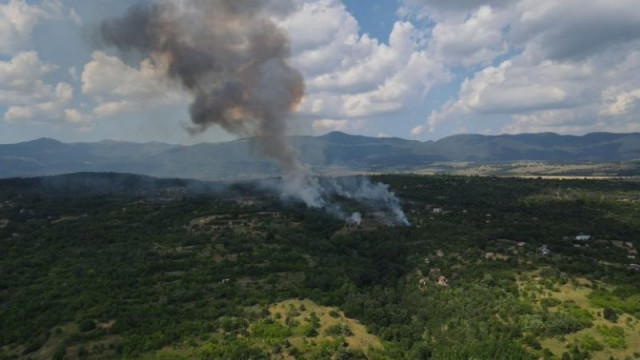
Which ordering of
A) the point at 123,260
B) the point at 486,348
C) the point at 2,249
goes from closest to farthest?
the point at 486,348 < the point at 123,260 < the point at 2,249

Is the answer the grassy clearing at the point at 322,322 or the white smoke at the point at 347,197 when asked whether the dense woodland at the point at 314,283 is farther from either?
the white smoke at the point at 347,197

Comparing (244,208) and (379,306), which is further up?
(244,208)

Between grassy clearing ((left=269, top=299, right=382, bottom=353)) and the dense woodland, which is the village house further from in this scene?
grassy clearing ((left=269, top=299, right=382, bottom=353))

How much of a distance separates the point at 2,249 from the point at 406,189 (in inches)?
4624

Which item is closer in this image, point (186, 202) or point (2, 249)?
point (2, 249)

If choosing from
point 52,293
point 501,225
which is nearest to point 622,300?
point 501,225

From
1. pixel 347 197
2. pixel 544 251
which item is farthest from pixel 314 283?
pixel 347 197

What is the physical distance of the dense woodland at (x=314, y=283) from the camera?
4666 cm

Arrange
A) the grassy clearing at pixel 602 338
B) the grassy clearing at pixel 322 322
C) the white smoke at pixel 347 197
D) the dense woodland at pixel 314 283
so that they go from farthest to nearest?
the white smoke at pixel 347 197 → the grassy clearing at pixel 322 322 → the dense woodland at pixel 314 283 → the grassy clearing at pixel 602 338

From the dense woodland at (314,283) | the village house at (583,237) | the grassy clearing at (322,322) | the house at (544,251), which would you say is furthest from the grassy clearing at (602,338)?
the village house at (583,237)

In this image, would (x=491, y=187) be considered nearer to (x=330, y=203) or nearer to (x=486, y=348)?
(x=330, y=203)

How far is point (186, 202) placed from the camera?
12700 cm

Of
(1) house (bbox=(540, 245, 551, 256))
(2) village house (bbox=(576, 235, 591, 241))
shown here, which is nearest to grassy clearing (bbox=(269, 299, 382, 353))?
(1) house (bbox=(540, 245, 551, 256))

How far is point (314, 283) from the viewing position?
66.6 metres
